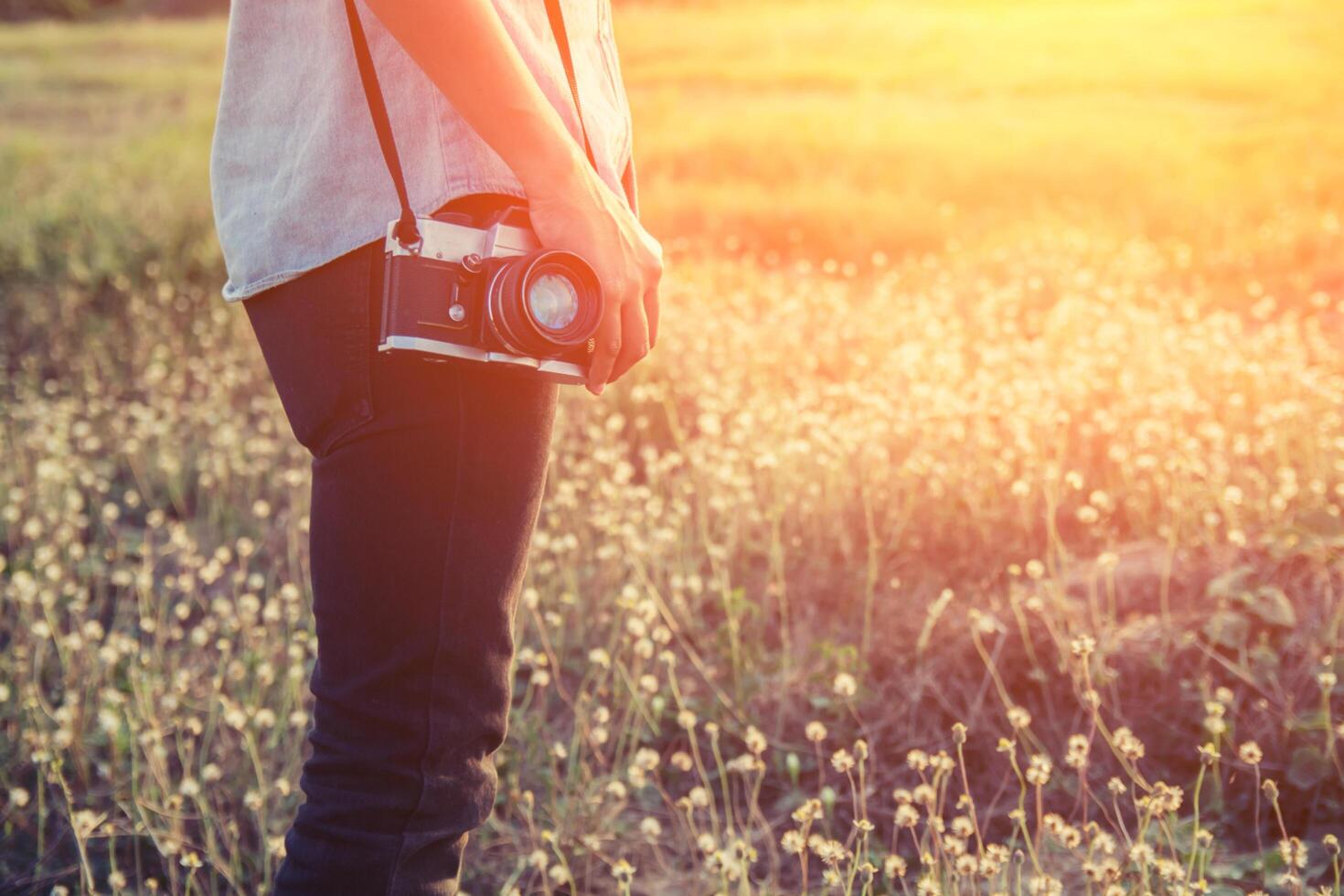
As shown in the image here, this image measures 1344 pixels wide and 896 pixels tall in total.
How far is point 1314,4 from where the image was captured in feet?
57.5

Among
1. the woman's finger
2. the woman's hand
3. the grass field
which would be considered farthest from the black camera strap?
the grass field

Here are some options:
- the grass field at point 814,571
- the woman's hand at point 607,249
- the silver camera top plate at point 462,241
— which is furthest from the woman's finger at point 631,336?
the grass field at point 814,571

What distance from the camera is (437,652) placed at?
1288 mm

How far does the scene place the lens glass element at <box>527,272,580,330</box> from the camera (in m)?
1.24

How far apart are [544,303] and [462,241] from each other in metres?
0.11

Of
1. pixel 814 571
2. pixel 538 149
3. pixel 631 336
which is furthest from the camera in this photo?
pixel 814 571

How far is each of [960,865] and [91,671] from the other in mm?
2285

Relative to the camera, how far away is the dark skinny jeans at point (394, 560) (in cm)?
125

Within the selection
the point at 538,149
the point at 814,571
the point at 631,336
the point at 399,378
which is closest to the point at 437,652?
the point at 399,378

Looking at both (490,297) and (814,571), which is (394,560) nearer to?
(490,297)

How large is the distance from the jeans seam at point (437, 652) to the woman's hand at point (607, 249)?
14 cm

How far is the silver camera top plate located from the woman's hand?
2 cm

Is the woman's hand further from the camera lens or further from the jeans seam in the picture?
the jeans seam

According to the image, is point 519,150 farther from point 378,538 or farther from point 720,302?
point 720,302
